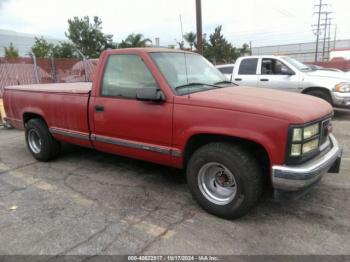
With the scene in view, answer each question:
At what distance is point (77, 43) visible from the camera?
30.8 m

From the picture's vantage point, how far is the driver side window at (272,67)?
8884mm

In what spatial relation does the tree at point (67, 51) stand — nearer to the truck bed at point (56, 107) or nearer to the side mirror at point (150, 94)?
the truck bed at point (56, 107)

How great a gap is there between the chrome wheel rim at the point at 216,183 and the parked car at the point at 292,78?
20.3 ft

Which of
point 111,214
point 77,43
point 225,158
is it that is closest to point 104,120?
point 111,214

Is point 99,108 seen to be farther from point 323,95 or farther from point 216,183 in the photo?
point 323,95

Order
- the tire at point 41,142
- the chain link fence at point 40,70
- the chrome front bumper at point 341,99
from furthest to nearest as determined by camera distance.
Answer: the chain link fence at point 40,70 < the chrome front bumper at point 341,99 < the tire at point 41,142

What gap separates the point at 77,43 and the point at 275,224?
31168 millimetres

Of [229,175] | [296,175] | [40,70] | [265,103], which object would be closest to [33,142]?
[229,175]

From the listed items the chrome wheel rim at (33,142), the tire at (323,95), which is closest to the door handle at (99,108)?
the chrome wheel rim at (33,142)

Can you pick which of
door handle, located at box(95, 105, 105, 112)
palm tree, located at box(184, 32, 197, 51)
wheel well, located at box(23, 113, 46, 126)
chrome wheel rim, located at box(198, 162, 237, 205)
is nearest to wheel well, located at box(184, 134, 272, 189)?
chrome wheel rim, located at box(198, 162, 237, 205)

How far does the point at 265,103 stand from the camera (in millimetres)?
3129

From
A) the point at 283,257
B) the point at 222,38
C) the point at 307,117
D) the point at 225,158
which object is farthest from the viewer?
the point at 222,38

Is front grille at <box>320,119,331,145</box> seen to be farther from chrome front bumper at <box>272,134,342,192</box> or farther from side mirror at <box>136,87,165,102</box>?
side mirror at <box>136,87,165,102</box>

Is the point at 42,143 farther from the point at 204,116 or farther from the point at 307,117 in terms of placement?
the point at 307,117
